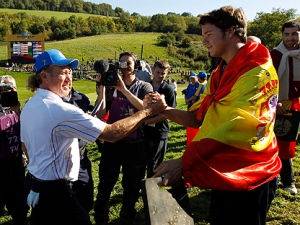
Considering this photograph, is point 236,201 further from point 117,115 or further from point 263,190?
point 117,115

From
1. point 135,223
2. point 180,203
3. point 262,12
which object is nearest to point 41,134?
point 180,203

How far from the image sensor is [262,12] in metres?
65.3

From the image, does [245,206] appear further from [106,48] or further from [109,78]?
[106,48]

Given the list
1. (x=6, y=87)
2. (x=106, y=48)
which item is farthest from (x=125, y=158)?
(x=106, y=48)

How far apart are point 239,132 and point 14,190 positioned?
311 cm

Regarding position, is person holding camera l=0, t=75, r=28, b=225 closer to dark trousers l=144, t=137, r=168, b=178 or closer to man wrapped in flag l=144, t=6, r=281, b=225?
dark trousers l=144, t=137, r=168, b=178

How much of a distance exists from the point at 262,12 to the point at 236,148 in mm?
69433

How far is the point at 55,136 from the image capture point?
107 inches

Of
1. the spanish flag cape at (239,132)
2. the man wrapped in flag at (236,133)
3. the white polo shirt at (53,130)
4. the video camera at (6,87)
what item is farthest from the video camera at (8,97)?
the spanish flag cape at (239,132)

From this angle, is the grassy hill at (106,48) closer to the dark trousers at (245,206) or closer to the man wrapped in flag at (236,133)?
the man wrapped in flag at (236,133)

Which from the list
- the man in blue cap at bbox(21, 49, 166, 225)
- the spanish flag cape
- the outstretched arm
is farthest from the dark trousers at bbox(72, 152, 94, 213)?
the spanish flag cape

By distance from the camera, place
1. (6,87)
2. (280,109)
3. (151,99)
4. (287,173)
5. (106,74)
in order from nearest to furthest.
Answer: (151,99) → (106,74) → (6,87) → (280,109) → (287,173)

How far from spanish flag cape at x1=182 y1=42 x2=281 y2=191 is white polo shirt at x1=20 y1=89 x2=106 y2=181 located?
926mm

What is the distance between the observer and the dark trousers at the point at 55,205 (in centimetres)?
279
